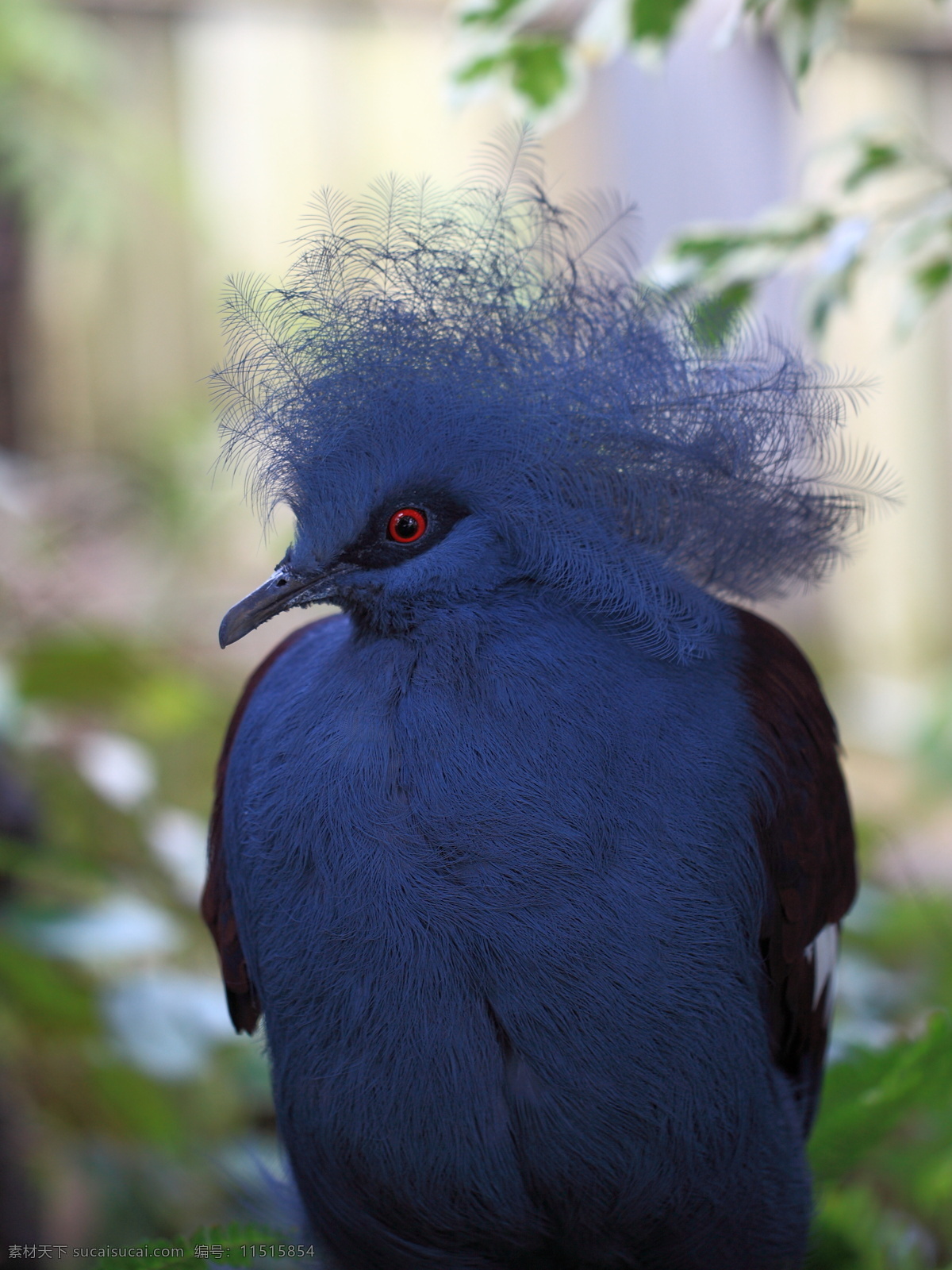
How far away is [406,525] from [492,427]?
0.11 m

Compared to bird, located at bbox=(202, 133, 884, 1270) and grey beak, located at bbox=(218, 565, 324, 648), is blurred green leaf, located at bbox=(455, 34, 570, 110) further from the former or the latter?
grey beak, located at bbox=(218, 565, 324, 648)

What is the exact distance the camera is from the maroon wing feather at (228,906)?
105cm

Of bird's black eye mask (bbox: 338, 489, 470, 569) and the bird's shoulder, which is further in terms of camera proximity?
the bird's shoulder

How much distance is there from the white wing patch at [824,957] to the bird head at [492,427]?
1.08 feet

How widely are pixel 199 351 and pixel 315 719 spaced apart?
3.94m

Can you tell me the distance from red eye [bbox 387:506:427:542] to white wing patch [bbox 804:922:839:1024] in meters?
0.52

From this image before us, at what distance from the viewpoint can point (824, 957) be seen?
1.07 metres

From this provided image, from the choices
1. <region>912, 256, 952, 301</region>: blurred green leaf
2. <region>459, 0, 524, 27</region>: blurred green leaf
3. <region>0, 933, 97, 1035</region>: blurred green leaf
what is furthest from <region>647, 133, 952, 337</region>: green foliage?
<region>0, 933, 97, 1035</region>: blurred green leaf

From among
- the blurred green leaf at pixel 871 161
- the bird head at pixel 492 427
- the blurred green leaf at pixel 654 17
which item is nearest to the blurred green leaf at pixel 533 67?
the blurred green leaf at pixel 654 17

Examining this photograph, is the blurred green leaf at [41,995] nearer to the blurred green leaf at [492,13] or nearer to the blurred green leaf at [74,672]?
the blurred green leaf at [74,672]

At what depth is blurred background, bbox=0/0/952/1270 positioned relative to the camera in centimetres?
202

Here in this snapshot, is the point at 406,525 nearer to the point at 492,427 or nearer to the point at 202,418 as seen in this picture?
the point at 492,427

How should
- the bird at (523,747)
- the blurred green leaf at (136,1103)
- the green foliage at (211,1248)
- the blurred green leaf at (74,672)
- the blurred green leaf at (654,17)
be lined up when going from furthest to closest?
the blurred green leaf at (74,672), the blurred green leaf at (136,1103), the blurred green leaf at (654,17), the green foliage at (211,1248), the bird at (523,747)

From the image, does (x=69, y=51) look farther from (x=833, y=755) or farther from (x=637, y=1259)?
(x=637, y=1259)
